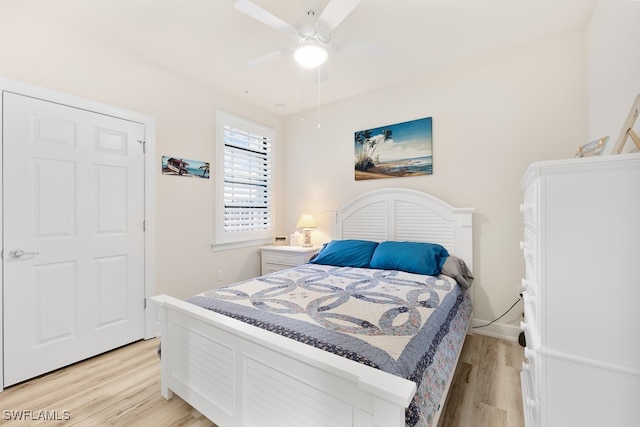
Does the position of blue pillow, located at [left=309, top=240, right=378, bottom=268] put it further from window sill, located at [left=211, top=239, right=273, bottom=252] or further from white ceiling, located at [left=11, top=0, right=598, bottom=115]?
white ceiling, located at [left=11, top=0, right=598, bottom=115]

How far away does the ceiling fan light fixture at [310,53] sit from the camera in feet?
Answer: 5.92

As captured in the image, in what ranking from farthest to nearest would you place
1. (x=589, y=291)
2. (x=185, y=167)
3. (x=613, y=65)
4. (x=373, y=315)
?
1. (x=185, y=167)
2. (x=613, y=65)
3. (x=373, y=315)
4. (x=589, y=291)

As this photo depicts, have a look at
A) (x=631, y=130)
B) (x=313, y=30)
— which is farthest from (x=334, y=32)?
(x=631, y=130)

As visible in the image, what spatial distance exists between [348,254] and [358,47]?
1.87m

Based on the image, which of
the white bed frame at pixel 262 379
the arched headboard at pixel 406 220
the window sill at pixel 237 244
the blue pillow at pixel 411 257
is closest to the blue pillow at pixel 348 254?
the blue pillow at pixel 411 257

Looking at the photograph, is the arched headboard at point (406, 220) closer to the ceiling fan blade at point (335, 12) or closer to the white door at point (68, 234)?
the ceiling fan blade at point (335, 12)

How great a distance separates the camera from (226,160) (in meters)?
3.47

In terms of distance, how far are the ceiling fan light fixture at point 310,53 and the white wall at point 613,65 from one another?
1.63 meters

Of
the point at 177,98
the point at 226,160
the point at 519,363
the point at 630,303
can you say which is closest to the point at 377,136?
the point at 226,160

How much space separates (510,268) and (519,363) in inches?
32.2

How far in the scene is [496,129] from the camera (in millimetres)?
2676

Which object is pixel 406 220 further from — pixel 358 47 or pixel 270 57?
pixel 270 57

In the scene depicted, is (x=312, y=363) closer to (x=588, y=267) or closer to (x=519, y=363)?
(x=588, y=267)

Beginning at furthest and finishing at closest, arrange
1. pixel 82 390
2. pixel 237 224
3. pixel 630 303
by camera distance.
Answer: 1. pixel 237 224
2. pixel 82 390
3. pixel 630 303
